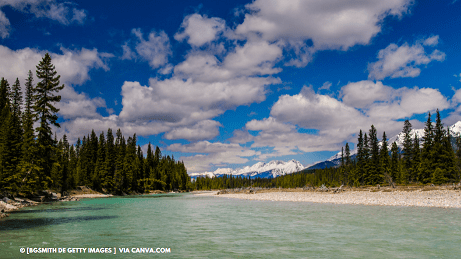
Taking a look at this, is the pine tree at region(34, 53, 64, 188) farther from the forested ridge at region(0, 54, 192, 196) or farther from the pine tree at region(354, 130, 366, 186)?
the pine tree at region(354, 130, 366, 186)

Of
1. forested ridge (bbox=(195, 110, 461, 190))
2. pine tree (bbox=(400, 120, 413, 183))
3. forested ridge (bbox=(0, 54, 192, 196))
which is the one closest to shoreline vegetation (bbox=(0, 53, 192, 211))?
forested ridge (bbox=(0, 54, 192, 196))

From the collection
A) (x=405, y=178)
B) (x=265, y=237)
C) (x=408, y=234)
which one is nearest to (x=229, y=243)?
(x=265, y=237)

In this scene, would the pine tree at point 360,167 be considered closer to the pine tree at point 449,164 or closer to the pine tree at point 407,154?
the pine tree at point 407,154

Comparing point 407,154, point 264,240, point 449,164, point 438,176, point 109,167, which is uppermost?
point 407,154

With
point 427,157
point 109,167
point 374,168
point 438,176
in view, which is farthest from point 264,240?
point 109,167

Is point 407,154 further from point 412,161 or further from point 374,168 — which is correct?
point 374,168

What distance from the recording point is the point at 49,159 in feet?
148

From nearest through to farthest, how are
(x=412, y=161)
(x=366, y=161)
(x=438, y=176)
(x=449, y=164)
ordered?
(x=438, y=176) → (x=449, y=164) → (x=412, y=161) → (x=366, y=161)

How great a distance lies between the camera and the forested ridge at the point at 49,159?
42719 mm

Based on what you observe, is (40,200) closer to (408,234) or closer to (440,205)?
(408,234)

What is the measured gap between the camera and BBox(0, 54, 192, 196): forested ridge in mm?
42719

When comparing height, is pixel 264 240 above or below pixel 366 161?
below

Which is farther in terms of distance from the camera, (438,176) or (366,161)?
(366,161)

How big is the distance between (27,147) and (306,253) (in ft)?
162
